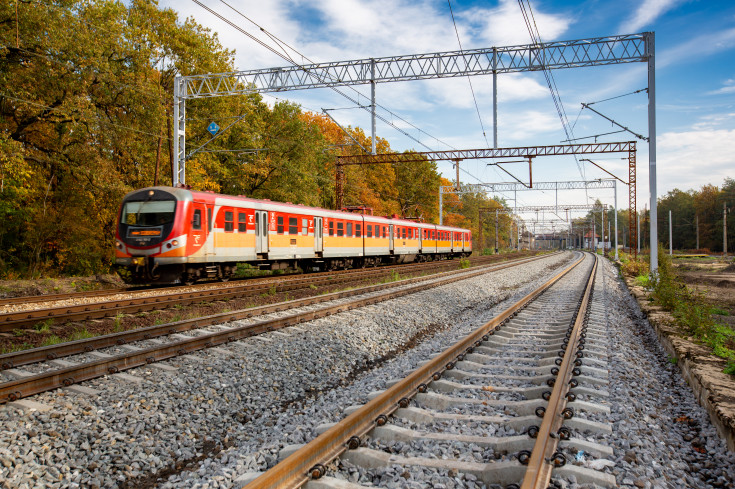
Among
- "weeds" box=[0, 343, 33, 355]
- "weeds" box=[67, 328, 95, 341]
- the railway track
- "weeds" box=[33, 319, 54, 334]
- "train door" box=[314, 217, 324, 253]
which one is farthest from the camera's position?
"train door" box=[314, 217, 324, 253]

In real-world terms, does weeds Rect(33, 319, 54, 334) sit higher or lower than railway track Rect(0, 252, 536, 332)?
lower

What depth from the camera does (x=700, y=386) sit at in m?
4.84

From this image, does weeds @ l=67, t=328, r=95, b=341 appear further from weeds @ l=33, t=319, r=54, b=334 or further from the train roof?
the train roof

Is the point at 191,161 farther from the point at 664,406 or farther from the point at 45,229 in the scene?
the point at 664,406

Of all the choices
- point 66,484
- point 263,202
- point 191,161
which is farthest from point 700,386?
point 191,161

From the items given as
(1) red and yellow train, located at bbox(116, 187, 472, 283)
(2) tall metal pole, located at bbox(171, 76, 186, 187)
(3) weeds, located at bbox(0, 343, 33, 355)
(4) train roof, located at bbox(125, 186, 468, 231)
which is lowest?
(3) weeds, located at bbox(0, 343, 33, 355)

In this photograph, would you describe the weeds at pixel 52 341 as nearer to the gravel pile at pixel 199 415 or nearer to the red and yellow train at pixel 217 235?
the gravel pile at pixel 199 415

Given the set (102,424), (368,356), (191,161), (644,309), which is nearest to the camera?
(102,424)

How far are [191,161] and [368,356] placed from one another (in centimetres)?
2066

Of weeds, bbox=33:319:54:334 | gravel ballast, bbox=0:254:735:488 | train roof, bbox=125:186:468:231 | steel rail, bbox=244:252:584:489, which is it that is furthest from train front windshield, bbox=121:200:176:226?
steel rail, bbox=244:252:584:489

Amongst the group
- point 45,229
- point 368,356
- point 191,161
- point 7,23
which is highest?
point 7,23

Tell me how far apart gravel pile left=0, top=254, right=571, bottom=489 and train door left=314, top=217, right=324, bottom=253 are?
40.1 ft

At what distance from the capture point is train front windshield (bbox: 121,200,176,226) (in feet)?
44.9

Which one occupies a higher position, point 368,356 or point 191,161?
point 191,161
